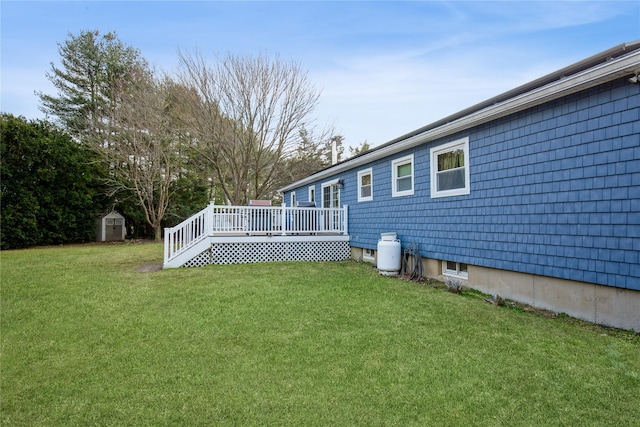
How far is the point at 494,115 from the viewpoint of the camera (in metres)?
5.22

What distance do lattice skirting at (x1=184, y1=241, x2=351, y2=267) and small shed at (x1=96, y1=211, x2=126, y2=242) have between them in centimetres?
1243

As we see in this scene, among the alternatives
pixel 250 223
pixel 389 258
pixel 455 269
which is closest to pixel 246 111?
pixel 250 223

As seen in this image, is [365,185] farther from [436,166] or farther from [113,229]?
[113,229]

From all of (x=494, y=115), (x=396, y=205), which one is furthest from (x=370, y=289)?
(x=494, y=115)

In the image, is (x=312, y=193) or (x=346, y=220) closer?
(x=346, y=220)

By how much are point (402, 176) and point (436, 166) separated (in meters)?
Result: 1.26

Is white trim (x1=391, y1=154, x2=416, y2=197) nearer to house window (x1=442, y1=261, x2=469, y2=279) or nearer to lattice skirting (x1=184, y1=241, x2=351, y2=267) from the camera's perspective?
house window (x1=442, y1=261, x2=469, y2=279)

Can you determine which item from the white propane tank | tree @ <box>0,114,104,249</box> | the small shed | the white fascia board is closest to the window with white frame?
the white fascia board

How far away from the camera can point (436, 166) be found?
22.2 ft

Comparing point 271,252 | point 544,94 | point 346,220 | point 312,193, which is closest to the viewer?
point 544,94

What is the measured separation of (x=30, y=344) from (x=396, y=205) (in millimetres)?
6890

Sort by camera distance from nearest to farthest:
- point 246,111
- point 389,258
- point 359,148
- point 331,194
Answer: point 389,258
point 331,194
point 246,111
point 359,148

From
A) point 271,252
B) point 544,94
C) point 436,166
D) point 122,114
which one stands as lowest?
point 271,252

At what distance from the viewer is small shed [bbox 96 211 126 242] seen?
1772 centimetres
